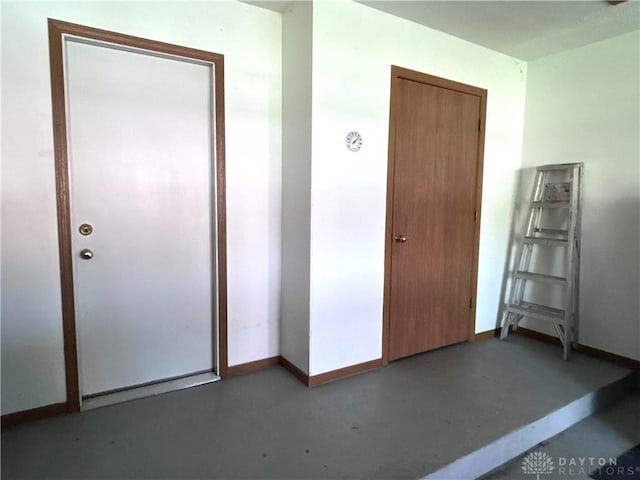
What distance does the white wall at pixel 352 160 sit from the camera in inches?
90.2

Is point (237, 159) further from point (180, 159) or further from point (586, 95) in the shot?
point (586, 95)

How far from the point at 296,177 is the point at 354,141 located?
16.9 inches

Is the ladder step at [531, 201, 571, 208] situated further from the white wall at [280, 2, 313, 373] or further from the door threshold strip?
the door threshold strip

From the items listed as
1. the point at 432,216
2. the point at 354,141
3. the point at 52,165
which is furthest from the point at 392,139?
the point at 52,165

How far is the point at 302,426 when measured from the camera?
1.98 m

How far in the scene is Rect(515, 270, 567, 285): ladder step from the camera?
116 inches

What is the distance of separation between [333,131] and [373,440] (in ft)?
5.59

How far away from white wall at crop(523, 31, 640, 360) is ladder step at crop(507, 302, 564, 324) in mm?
209

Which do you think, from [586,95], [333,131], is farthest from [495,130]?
[333,131]

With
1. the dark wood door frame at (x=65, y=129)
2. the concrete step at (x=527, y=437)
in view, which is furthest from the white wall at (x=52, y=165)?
the concrete step at (x=527, y=437)

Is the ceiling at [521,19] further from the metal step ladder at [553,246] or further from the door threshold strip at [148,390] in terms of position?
the door threshold strip at [148,390]

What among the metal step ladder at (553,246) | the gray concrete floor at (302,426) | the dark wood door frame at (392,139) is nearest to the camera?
the gray concrete floor at (302,426)

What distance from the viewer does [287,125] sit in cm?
249

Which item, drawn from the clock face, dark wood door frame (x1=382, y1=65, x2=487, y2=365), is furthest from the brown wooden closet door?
the clock face
